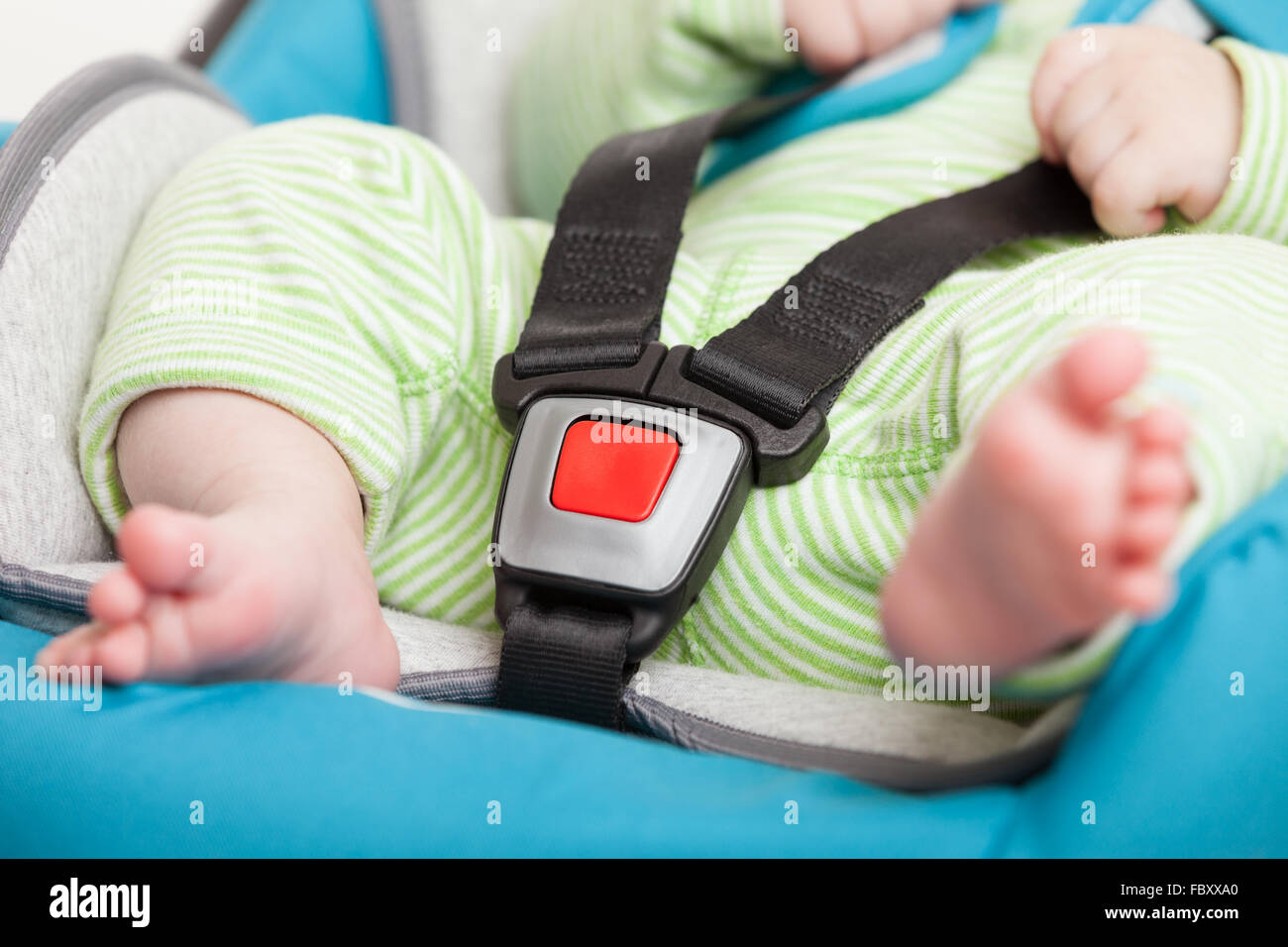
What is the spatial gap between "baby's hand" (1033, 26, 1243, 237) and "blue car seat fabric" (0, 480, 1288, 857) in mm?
288

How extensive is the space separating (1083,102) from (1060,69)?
36 mm

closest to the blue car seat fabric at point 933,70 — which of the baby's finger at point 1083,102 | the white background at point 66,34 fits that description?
the baby's finger at point 1083,102

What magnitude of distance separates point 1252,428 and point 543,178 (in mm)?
709

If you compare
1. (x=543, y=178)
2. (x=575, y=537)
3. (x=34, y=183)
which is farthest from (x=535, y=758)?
(x=543, y=178)

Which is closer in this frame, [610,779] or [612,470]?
[610,779]

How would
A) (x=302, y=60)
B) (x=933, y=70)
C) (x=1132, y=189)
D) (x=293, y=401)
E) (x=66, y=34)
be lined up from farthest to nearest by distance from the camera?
1. (x=66, y=34)
2. (x=302, y=60)
3. (x=933, y=70)
4. (x=1132, y=189)
5. (x=293, y=401)

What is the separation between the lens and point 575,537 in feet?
1.76

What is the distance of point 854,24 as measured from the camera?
2.62 ft

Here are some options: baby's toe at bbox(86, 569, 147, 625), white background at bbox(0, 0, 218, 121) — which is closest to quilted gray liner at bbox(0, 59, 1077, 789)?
baby's toe at bbox(86, 569, 147, 625)

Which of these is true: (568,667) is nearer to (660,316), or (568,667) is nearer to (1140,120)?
(660,316)

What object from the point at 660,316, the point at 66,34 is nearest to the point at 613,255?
the point at 660,316

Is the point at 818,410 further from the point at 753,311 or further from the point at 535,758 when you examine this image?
the point at 535,758

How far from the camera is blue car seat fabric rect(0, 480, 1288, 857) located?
0.40m

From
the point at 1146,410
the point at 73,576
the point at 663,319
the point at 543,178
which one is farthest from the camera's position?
A: the point at 543,178
